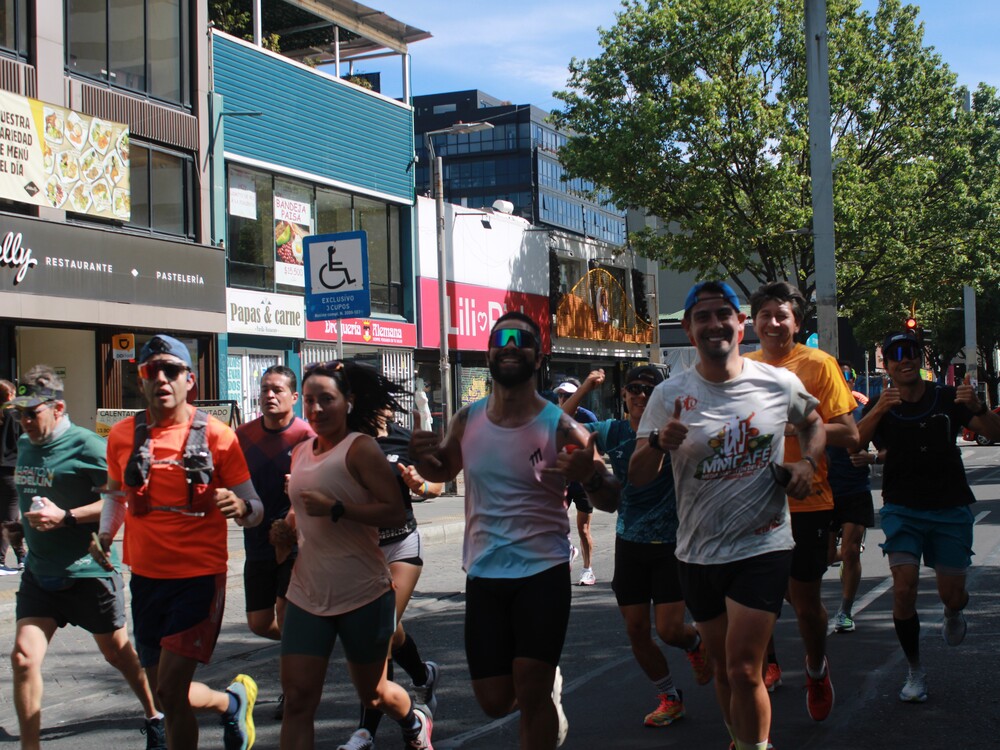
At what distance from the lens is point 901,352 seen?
6.12m

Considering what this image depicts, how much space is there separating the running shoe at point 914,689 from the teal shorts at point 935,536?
0.55 meters

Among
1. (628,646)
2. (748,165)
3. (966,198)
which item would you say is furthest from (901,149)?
(628,646)

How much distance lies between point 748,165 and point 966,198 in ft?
19.1

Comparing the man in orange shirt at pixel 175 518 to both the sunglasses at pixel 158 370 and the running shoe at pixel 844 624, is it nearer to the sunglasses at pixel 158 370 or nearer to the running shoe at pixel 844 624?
the sunglasses at pixel 158 370

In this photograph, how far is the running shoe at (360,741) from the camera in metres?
5.09

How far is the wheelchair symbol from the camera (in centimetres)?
1383

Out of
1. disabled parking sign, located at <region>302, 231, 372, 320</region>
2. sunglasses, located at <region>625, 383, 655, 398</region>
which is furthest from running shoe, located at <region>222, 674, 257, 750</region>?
disabled parking sign, located at <region>302, 231, 372, 320</region>

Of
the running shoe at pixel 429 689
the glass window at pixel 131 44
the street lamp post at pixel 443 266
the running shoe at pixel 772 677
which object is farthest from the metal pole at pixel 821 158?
the running shoe at pixel 429 689

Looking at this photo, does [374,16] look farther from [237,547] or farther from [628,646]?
[628,646]

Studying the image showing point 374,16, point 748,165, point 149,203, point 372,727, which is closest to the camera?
point 372,727

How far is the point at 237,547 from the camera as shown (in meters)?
13.1

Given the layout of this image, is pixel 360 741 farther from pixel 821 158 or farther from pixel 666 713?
pixel 821 158

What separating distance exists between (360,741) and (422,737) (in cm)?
27

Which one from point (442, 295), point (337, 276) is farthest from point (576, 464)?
point (442, 295)
